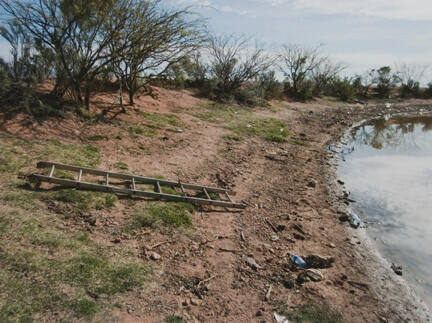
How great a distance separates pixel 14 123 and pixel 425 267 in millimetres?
7494

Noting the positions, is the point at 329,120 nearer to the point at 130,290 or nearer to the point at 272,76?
the point at 272,76

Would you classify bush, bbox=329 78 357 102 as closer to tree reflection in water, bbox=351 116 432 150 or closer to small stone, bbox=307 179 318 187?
tree reflection in water, bbox=351 116 432 150

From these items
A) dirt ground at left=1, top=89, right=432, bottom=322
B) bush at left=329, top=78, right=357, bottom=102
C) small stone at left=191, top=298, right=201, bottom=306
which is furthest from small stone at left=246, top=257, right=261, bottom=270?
bush at left=329, top=78, right=357, bottom=102

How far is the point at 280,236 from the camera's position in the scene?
4.25 meters

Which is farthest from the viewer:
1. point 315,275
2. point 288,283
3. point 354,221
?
point 354,221

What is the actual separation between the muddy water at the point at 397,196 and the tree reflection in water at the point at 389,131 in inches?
2.0

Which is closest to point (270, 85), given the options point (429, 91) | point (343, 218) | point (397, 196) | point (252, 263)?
point (397, 196)

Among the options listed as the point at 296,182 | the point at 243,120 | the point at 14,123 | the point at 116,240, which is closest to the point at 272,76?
the point at 243,120

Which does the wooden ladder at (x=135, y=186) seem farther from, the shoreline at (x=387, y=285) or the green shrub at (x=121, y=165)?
the shoreline at (x=387, y=285)

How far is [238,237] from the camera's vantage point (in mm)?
4086

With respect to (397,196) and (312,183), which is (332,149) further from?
(312,183)

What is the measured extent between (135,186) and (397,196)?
551 centimetres

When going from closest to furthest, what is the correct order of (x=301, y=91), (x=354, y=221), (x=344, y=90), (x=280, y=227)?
(x=280, y=227), (x=354, y=221), (x=301, y=91), (x=344, y=90)

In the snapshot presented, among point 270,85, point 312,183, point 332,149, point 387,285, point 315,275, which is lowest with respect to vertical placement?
point 387,285
